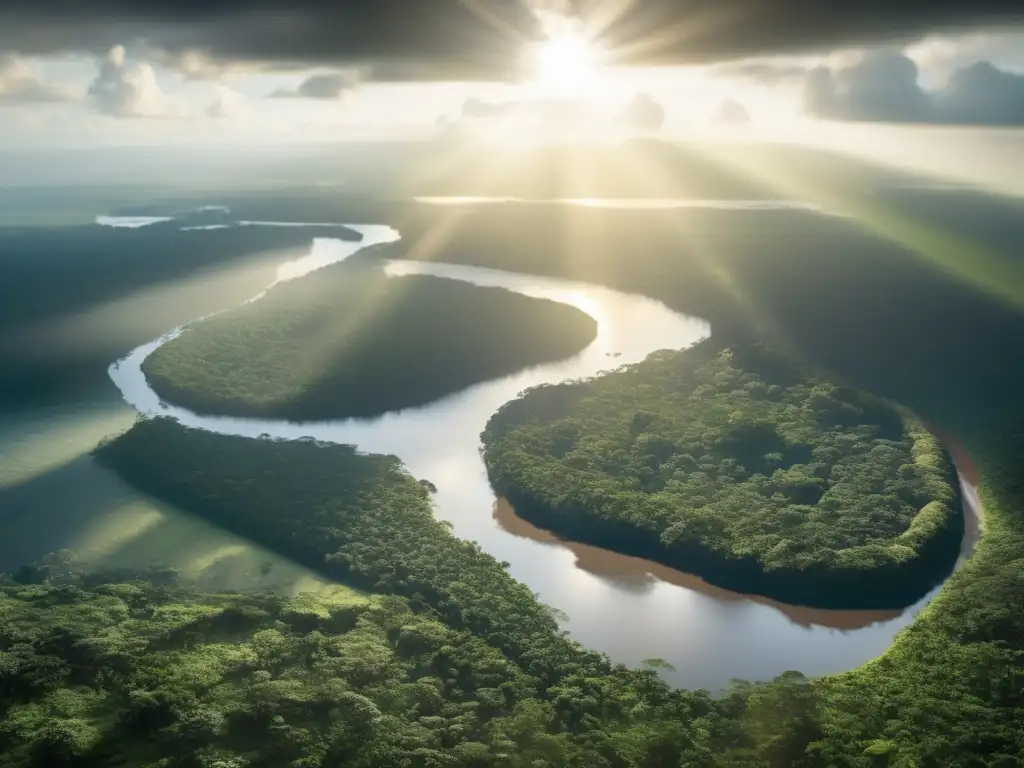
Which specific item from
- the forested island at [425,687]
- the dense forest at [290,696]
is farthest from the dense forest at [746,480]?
the dense forest at [290,696]

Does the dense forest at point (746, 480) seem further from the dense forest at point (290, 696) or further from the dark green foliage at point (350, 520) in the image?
the dense forest at point (290, 696)

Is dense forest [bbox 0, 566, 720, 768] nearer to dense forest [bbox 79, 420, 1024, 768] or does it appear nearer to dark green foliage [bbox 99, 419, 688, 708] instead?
dense forest [bbox 79, 420, 1024, 768]

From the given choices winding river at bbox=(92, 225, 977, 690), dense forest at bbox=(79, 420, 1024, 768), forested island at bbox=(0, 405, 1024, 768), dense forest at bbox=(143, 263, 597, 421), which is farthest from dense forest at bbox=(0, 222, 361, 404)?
forested island at bbox=(0, 405, 1024, 768)

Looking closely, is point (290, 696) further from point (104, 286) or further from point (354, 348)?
point (104, 286)

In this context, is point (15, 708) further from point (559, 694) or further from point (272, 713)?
point (559, 694)

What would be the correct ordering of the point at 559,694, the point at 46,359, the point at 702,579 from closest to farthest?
1. the point at 559,694
2. the point at 702,579
3. the point at 46,359

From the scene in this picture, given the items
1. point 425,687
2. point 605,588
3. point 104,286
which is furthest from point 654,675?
point 104,286

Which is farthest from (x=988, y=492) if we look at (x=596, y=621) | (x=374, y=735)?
(x=374, y=735)
